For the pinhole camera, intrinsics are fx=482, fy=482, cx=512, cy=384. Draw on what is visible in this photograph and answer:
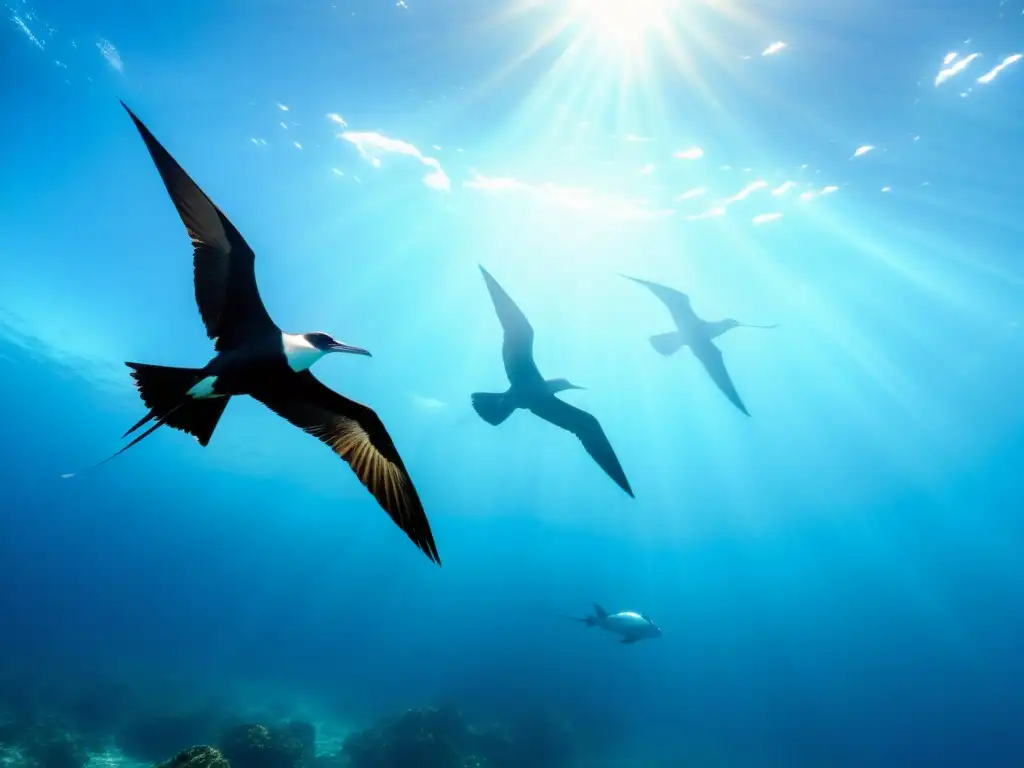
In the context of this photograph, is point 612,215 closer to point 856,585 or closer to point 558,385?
point 558,385

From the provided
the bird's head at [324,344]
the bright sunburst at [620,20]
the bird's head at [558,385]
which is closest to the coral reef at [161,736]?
the bird's head at [558,385]

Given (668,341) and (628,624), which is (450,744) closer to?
(628,624)

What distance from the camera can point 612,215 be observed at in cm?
1911

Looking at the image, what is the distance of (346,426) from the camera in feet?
13.6

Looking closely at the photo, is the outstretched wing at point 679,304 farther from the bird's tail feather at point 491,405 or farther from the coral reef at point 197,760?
the coral reef at point 197,760

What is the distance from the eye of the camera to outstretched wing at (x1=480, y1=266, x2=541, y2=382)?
6816mm

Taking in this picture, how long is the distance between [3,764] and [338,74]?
24.3 m

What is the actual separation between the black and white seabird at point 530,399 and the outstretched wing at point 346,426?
11.4 feet

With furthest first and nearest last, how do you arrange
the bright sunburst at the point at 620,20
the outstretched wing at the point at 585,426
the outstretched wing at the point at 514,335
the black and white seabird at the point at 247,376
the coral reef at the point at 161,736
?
1. the coral reef at the point at 161,736
2. the bright sunburst at the point at 620,20
3. the outstretched wing at the point at 585,426
4. the outstretched wing at the point at 514,335
5. the black and white seabird at the point at 247,376

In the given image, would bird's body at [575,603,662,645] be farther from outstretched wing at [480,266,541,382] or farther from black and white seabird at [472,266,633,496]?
outstretched wing at [480,266,541,382]

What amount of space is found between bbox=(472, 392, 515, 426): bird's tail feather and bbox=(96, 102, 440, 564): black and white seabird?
3.78 m

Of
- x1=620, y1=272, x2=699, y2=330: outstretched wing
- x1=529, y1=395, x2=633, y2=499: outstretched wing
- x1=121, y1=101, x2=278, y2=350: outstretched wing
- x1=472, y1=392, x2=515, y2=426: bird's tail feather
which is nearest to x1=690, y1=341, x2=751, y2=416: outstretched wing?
x1=620, y1=272, x2=699, y2=330: outstretched wing

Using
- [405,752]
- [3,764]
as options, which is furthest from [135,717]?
[405,752]

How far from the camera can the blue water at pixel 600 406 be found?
45.2 feet
